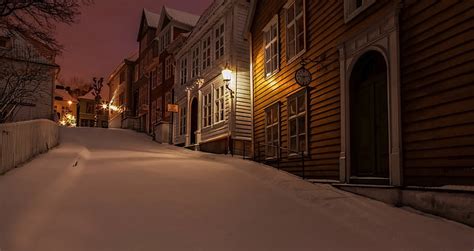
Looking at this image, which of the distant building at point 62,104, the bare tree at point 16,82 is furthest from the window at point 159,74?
the distant building at point 62,104

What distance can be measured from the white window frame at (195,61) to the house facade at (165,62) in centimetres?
436

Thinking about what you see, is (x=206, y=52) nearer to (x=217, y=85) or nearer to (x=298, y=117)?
(x=217, y=85)

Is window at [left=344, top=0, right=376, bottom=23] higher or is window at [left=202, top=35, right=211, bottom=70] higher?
window at [left=202, top=35, right=211, bottom=70]

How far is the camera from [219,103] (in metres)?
18.1

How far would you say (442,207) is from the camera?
5918 mm

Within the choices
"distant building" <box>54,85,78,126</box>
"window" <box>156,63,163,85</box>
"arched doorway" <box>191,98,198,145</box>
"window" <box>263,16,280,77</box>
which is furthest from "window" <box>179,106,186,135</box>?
"distant building" <box>54,85,78,126</box>

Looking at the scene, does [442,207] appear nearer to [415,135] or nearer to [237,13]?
[415,135]

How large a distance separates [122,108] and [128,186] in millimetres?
33905

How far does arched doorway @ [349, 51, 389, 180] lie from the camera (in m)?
7.92

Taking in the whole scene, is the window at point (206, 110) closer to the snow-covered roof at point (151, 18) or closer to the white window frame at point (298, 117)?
the white window frame at point (298, 117)

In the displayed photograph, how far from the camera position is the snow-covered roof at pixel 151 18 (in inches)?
1372

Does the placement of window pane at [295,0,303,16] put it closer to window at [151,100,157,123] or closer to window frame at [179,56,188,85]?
window frame at [179,56,188,85]

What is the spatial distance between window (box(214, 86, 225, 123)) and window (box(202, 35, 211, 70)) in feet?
7.43

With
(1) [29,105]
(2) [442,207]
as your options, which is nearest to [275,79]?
(2) [442,207]
